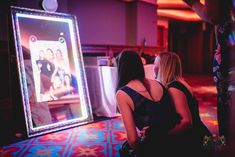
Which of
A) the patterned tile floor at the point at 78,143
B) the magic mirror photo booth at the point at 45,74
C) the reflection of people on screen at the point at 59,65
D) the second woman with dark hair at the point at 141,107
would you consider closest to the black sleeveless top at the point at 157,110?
the second woman with dark hair at the point at 141,107

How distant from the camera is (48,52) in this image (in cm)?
316

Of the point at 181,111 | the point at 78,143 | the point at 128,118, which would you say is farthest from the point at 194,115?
the point at 78,143

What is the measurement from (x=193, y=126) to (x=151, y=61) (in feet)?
10.9

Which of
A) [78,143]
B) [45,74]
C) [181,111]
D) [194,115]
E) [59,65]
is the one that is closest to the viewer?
[181,111]

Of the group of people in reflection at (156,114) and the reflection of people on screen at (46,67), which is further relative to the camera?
the reflection of people on screen at (46,67)

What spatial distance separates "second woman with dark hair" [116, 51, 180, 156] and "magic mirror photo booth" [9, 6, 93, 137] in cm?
174

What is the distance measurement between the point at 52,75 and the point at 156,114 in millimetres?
2049

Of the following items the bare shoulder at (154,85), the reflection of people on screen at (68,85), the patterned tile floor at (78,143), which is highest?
the bare shoulder at (154,85)

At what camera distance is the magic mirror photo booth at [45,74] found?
2.86 m

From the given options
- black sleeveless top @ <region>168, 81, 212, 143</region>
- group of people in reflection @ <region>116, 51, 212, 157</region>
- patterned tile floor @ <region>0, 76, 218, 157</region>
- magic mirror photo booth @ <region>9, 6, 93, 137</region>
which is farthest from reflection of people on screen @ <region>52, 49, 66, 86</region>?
black sleeveless top @ <region>168, 81, 212, 143</region>

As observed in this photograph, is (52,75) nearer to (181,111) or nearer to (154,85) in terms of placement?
(154,85)

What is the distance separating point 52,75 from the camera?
314cm

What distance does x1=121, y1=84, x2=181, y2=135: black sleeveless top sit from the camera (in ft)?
4.52

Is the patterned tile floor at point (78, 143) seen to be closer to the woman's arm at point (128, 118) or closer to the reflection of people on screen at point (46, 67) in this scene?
the reflection of people on screen at point (46, 67)
